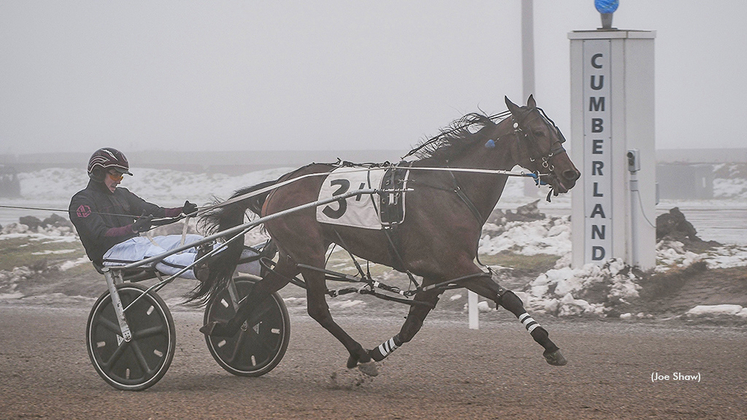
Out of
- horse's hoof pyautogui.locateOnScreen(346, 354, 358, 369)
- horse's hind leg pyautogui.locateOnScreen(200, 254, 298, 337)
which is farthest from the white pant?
horse's hoof pyautogui.locateOnScreen(346, 354, 358, 369)

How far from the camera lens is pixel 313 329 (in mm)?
7703

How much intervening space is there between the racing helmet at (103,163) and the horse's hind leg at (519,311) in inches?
100

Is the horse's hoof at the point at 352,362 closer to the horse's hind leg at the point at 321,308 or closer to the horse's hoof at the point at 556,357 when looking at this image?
the horse's hind leg at the point at 321,308

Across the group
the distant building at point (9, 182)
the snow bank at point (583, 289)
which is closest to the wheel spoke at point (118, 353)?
the snow bank at point (583, 289)

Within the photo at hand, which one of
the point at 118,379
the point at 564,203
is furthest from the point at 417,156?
the point at 564,203

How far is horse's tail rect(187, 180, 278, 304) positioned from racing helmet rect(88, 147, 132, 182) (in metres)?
0.71

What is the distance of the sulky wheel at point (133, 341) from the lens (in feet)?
17.6

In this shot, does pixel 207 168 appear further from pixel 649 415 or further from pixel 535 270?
pixel 649 415

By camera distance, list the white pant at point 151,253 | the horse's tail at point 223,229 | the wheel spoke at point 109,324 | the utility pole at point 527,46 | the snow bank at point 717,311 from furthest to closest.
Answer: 1. the utility pole at point 527,46
2. the snow bank at point 717,311
3. the horse's tail at point 223,229
4. the white pant at point 151,253
5. the wheel spoke at point 109,324

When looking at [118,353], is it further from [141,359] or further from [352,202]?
[352,202]

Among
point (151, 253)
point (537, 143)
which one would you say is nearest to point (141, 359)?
point (151, 253)

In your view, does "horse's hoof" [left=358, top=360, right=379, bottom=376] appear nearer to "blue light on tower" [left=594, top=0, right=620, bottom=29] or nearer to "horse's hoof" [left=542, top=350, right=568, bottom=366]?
"horse's hoof" [left=542, top=350, right=568, bottom=366]

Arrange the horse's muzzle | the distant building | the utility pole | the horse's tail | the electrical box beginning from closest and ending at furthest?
the horse's muzzle
the horse's tail
the electrical box
the utility pole
the distant building

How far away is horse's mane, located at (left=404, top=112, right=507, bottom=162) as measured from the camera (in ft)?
17.9
